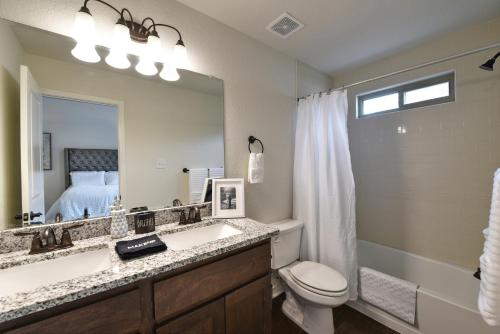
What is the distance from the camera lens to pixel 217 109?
1620 millimetres

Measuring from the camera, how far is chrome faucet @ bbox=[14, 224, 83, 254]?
934 millimetres

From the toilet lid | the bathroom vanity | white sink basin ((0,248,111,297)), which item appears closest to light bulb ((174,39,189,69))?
the bathroom vanity

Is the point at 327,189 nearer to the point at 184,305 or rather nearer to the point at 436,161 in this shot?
the point at 436,161

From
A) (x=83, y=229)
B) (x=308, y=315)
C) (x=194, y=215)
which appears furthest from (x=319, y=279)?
(x=83, y=229)

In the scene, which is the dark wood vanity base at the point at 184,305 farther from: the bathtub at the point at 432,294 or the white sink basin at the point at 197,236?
the bathtub at the point at 432,294

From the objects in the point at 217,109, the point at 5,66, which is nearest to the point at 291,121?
the point at 217,109

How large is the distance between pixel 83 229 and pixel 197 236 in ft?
1.94

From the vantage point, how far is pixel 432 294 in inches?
57.4

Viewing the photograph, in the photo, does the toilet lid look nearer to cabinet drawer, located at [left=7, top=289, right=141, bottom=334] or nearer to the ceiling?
cabinet drawer, located at [left=7, top=289, right=141, bottom=334]

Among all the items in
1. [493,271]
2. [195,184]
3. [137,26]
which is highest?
[137,26]

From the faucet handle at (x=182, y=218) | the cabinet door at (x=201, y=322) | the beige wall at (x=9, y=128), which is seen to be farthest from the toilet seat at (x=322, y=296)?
the beige wall at (x=9, y=128)

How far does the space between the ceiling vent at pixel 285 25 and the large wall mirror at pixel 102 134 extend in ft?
2.15

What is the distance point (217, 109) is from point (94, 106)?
77 centimetres

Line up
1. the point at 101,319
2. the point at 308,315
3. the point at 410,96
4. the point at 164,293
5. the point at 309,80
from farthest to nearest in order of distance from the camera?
1. the point at 309,80
2. the point at 410,96
3. the point at 308,315
4. the point at 164,293
5. the point at 101,319
